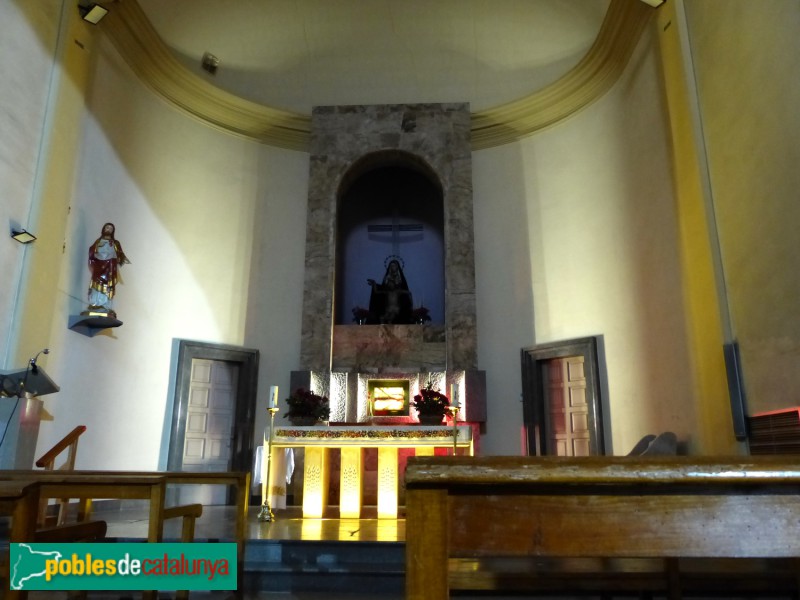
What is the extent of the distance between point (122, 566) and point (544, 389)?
7140 millimetres

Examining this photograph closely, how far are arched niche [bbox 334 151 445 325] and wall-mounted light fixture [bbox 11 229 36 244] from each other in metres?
5.23

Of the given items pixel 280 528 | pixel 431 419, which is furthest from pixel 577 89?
pixel 280 528

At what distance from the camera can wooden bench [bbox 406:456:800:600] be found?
981mm

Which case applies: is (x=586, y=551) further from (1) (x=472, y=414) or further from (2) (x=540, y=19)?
(2) (x=540, y=19)

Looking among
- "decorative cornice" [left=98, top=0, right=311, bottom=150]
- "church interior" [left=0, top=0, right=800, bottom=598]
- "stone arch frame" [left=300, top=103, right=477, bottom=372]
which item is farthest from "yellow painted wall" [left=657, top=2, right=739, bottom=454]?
"decorative cornice" [left=98, top=0, right=311, bottom=150]

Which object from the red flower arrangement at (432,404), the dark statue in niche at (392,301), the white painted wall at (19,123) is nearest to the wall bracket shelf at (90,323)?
→ the white painted wall at (19,123)

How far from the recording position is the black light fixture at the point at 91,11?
6582mm

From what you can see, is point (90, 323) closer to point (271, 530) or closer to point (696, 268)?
point (271, 530)

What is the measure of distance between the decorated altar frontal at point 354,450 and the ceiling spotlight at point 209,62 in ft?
20.0

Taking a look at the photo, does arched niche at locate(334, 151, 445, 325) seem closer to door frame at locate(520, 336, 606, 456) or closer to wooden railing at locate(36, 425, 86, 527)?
door frame at locate(520, 336, 606, 456)

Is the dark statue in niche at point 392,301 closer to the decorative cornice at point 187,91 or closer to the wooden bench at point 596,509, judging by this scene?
the decorative cornice at point 187,91

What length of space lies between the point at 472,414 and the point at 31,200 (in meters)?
5.60

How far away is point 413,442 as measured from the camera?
19.6 feet

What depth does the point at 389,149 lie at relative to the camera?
922cm
